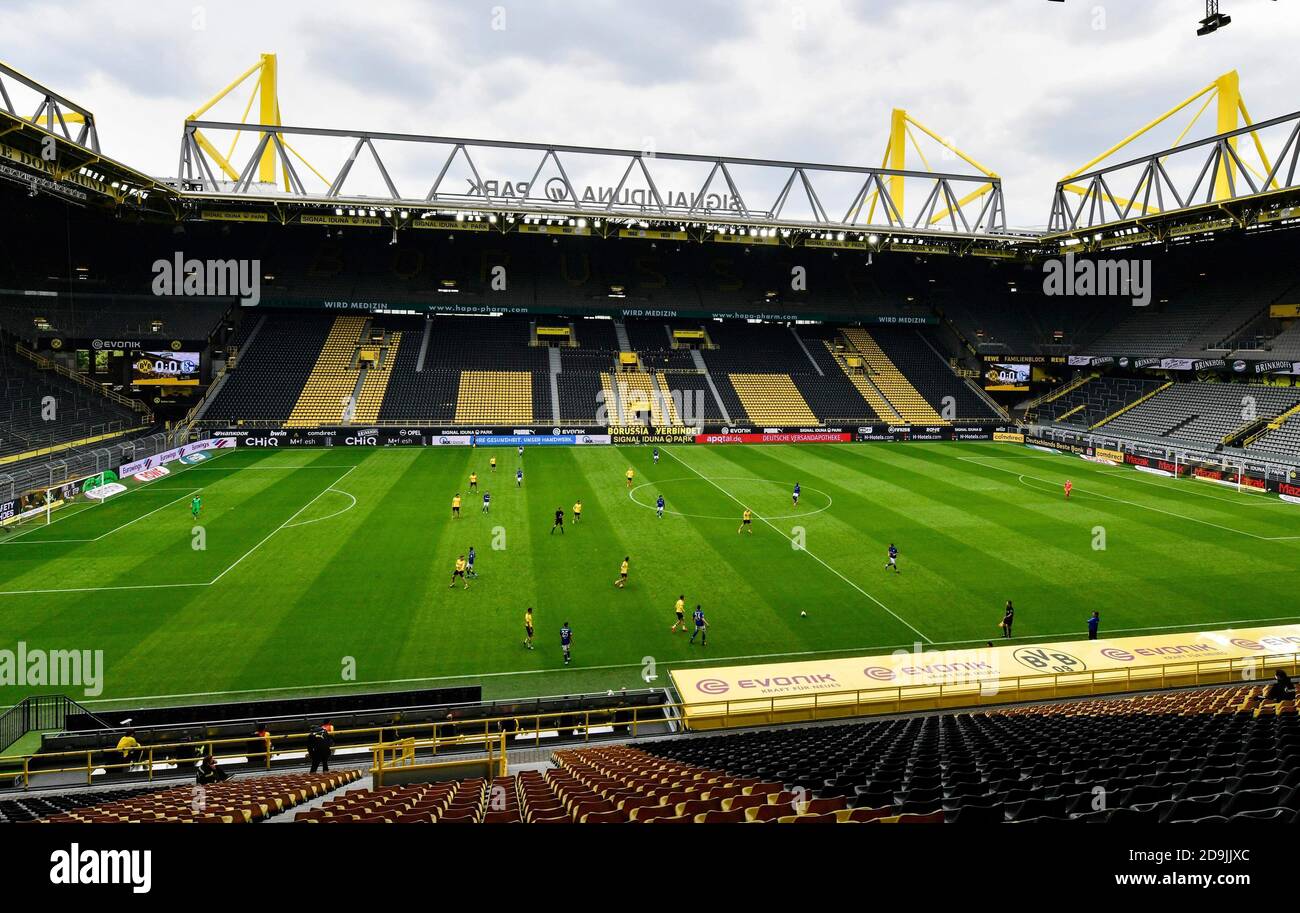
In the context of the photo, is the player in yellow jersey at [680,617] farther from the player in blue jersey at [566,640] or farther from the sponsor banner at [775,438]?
the sponsor banner at [775,438]

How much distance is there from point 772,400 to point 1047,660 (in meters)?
48.8

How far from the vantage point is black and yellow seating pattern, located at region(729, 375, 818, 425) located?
2507 inches

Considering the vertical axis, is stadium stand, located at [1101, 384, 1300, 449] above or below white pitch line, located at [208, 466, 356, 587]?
above

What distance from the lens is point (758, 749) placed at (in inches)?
497

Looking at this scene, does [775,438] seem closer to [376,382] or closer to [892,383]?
[892,383]

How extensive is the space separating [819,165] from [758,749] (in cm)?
5798

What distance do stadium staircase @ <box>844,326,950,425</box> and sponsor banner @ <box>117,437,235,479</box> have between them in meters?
54.1

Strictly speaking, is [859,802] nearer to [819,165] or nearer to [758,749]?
[758,749]

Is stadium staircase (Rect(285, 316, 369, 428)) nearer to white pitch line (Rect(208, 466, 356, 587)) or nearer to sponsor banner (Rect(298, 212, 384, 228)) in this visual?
sponsor banner (Rect(298, 212, 384, 228))

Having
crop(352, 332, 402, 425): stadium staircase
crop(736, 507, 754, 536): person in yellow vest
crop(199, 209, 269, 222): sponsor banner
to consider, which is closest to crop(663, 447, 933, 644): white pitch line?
crop(736, 507, 754, 536): person in yellow vest

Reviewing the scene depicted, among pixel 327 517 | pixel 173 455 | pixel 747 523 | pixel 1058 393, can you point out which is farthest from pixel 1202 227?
pixel 173 455

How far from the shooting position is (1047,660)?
18.4 m
